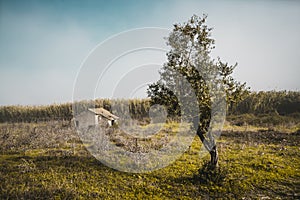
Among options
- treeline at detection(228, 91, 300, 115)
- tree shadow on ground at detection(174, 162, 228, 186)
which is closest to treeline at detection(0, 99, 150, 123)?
treeline at detection(228, 91, 300, 115)

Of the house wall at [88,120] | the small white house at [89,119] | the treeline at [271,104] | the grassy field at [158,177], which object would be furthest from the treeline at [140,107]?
the grassy field at [158,177]

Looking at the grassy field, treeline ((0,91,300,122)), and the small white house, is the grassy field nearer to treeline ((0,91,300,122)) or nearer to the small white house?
the small white house

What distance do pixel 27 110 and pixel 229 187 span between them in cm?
4137

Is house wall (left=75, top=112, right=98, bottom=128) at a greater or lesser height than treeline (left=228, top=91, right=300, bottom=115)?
lesser

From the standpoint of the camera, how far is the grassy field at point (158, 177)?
7480 millimetres

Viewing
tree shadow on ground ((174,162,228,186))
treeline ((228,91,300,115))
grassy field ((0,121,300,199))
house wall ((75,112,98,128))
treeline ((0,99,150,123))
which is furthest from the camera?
treeline ((0,99,150,123))

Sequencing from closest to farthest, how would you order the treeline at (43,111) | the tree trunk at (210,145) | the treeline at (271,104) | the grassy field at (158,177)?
1. the grassy field at (158,177)
2. the tree trunk at (210,145)
3. the treeline at (271,104)
4. the treeline at (43,111)

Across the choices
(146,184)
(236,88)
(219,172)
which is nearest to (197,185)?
(219,172)

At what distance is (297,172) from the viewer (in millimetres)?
9344

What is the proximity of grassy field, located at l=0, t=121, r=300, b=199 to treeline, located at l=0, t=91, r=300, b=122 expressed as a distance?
12.9m

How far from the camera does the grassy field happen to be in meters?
7.48

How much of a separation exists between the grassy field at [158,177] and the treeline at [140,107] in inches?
508

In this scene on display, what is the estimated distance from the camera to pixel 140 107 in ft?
124

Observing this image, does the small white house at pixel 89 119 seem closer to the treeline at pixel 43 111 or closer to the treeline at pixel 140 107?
the treeline at pixel 140 107
